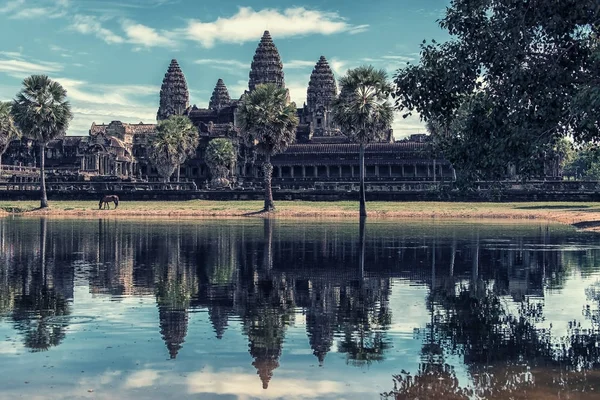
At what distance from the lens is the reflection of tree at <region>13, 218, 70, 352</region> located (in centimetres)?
1700

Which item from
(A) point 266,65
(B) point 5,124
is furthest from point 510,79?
(A) point 266,65

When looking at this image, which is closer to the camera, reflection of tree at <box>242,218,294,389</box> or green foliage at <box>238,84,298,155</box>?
reflection of tree at <box>242,218,294,389</box>

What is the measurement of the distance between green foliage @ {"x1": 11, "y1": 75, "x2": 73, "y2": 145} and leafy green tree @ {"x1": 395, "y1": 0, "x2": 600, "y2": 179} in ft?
209

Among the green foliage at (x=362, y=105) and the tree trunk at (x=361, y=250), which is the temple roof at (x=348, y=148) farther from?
the tree trunk at (x=361, y=250)

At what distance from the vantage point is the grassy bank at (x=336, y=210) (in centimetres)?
7549

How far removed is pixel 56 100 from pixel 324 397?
77682 mm

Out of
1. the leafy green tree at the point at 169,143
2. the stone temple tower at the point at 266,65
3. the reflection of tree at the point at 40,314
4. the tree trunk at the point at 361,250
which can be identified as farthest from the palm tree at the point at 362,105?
the stone temple tower at the point at 266,65

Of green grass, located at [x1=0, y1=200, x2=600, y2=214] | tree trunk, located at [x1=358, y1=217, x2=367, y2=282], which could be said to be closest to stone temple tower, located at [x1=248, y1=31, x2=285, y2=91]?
green grass, located at [x1=0, y1=200, x2=600, y2=214]

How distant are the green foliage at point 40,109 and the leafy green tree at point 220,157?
202ft

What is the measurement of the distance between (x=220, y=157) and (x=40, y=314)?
129 meters

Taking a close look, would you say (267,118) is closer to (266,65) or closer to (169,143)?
(169,143)

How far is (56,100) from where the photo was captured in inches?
3393

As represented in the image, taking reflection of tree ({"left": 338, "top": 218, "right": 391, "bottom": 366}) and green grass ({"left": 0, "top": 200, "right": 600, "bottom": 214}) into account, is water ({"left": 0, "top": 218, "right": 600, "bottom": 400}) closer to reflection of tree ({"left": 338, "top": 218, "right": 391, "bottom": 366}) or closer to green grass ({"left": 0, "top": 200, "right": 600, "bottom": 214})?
reflection of tree ({"left": 338, "top": 218, "right": 391, "bottom": 366})

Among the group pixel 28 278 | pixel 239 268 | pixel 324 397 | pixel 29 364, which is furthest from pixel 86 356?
pixel 239 268
